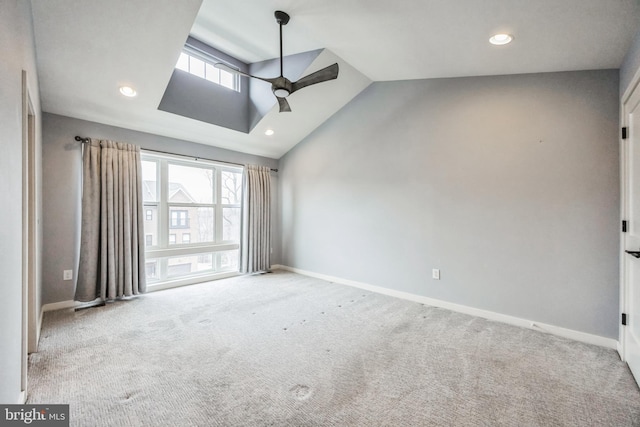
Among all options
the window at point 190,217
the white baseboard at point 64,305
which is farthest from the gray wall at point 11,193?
the window at point 190,217

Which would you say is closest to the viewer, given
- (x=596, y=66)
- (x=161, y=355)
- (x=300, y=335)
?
(x=161, y=355)

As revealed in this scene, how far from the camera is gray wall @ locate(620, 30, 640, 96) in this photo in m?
1.96

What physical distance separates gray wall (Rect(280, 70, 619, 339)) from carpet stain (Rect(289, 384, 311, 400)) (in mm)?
2247

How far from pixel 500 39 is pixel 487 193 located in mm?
1494

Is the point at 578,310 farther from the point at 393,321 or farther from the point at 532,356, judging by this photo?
the point at 393,321

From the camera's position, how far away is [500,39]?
2295 millimetres

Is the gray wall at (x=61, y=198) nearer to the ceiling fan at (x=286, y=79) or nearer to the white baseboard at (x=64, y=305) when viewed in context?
the white baseboard at (x=64, y=305)

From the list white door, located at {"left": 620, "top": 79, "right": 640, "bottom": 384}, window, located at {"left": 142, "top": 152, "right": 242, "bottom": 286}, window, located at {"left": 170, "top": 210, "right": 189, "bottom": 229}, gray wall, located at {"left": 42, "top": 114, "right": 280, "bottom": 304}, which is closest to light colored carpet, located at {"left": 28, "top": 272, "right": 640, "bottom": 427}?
white door, located at {"left": 620, "top": 79, "right": 640, "bottom": 384}

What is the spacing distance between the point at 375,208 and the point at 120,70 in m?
3.37

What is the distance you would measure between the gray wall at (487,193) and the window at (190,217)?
189 cm

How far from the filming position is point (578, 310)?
259 centimetres

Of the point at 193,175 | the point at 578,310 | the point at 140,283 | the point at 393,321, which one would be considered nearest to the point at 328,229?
the point at 393,321

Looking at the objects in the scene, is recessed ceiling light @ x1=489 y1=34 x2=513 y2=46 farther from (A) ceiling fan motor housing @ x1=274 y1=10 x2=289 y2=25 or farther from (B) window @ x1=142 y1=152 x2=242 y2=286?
(B) window @ x1=142 y1=152 x2=242 y2=286

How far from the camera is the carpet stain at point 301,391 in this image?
1760 millimetres
